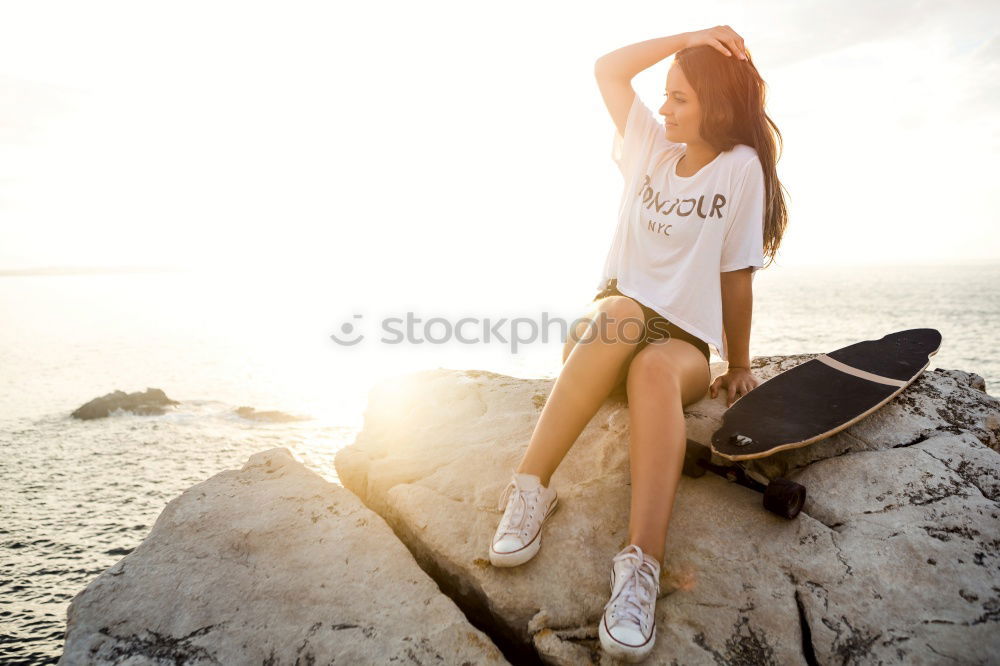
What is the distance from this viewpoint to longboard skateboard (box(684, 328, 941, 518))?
291 centimetres

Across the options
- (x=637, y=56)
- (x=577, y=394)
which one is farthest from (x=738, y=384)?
(x=637, y=56)

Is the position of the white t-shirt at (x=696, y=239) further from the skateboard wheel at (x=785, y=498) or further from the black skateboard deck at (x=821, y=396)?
the skateboard wheel at (x=785, y=498)

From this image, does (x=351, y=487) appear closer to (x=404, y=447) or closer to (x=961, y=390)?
(x=404, y=447)

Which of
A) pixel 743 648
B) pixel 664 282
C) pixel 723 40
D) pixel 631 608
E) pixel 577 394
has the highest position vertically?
pixel 723 40

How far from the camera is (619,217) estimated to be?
356cm

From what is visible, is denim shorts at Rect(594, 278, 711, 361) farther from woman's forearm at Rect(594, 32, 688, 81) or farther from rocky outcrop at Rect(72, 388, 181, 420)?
rocky outcrop at Rect(72, 388, 181, 420)

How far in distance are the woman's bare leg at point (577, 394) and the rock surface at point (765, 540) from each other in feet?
1.21

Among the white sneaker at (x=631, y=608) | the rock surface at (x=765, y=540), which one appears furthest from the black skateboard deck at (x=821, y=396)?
the white sneaker at (x=631, y=608)

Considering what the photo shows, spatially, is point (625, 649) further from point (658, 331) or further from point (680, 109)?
point (680, 109)

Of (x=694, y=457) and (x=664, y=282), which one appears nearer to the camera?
(x=694, y=457)

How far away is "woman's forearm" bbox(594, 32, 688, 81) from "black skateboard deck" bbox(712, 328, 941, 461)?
6.75 feet

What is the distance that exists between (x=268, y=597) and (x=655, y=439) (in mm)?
1847

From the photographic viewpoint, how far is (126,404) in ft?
30.5

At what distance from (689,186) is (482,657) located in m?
2.59
